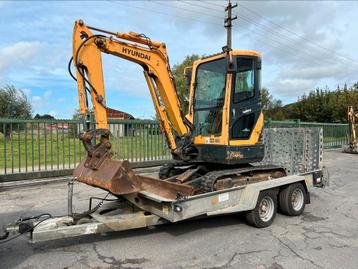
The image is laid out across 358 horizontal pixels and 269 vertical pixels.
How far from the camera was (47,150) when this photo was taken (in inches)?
382

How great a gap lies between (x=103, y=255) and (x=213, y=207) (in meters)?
1.76

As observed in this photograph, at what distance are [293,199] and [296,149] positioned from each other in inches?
61.1

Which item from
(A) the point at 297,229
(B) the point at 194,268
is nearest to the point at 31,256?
(B) the point at 194,268

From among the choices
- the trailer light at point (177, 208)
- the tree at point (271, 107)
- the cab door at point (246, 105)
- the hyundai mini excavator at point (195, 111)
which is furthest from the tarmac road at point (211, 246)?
the tree at point (271, 107)

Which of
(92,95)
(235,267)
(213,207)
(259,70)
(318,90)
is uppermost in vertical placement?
(318,90)

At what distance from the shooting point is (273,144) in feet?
27.2

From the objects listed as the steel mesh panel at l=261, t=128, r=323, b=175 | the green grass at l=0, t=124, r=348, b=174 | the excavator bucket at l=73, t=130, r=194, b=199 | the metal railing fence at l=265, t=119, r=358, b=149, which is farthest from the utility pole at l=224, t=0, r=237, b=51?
the excavator bucket at l=73, t=130, r=194, b=199

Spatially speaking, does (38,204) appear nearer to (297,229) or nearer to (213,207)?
(213,207)

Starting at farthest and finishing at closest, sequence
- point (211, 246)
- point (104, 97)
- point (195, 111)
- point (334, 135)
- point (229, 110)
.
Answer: point (334, 135) < point (195, 111) < point (229, 110) < point (104, 97) < point (211, 246)

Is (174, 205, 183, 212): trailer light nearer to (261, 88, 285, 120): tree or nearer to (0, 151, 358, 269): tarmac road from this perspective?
(0, 151, 358, 269): tarmac road

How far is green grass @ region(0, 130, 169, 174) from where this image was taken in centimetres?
912

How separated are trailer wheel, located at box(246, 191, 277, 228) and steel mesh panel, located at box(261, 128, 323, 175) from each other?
1904 millimetres

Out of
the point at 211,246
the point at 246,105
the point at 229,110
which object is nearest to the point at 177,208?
the point at 211,246

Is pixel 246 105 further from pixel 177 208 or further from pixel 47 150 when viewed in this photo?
pixel 47 150
